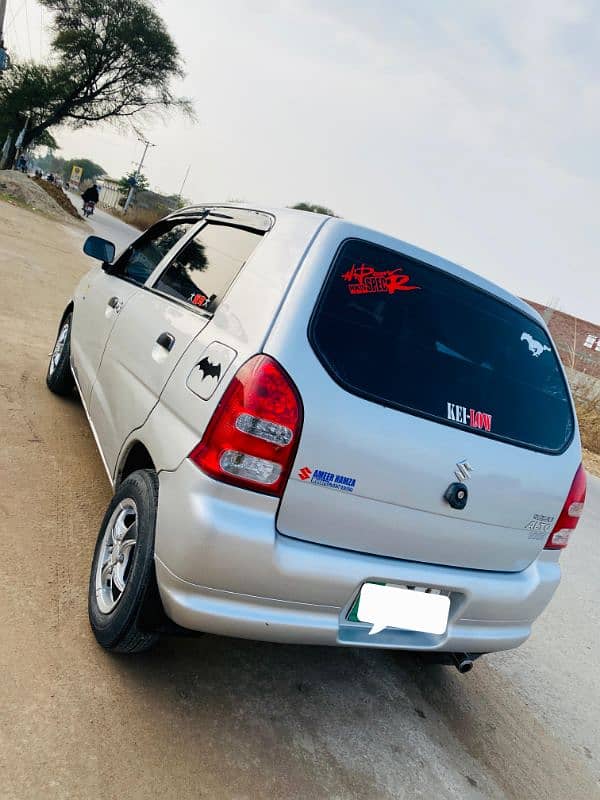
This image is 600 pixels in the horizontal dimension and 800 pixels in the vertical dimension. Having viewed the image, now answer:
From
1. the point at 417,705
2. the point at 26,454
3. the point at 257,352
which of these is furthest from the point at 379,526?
the point at 26,454

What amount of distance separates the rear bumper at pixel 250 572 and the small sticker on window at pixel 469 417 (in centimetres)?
54

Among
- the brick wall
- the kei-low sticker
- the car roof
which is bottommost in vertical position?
the kei-low sticker

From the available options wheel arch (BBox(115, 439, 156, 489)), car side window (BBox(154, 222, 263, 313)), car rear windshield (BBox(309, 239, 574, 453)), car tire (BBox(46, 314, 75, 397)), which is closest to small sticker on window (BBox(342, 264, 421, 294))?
car rear windshield (BBox(309, 239, 574, 453))

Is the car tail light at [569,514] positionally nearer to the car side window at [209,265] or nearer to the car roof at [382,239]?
the car roof at [382,239]

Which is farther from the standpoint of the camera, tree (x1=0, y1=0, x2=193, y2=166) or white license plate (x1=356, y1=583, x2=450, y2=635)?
tree (x1=0, y1=0, x2=193, y2=166)

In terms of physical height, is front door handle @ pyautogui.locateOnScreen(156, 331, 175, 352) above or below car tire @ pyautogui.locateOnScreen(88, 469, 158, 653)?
above

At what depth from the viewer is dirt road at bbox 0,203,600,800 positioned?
1948 millimetres

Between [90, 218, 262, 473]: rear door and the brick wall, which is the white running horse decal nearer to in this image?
[90, 218, 262, 473]: rear door

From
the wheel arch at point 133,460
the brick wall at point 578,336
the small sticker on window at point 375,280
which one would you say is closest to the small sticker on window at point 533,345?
the small sticker on window at point 375,280

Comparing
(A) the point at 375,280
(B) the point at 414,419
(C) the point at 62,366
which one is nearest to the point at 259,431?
(B) the point at 414,419

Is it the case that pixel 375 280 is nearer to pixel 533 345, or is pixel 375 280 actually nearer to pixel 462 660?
pixel 533 345

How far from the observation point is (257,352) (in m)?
1.95

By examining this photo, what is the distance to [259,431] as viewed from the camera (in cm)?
190

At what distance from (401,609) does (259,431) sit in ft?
2.78
